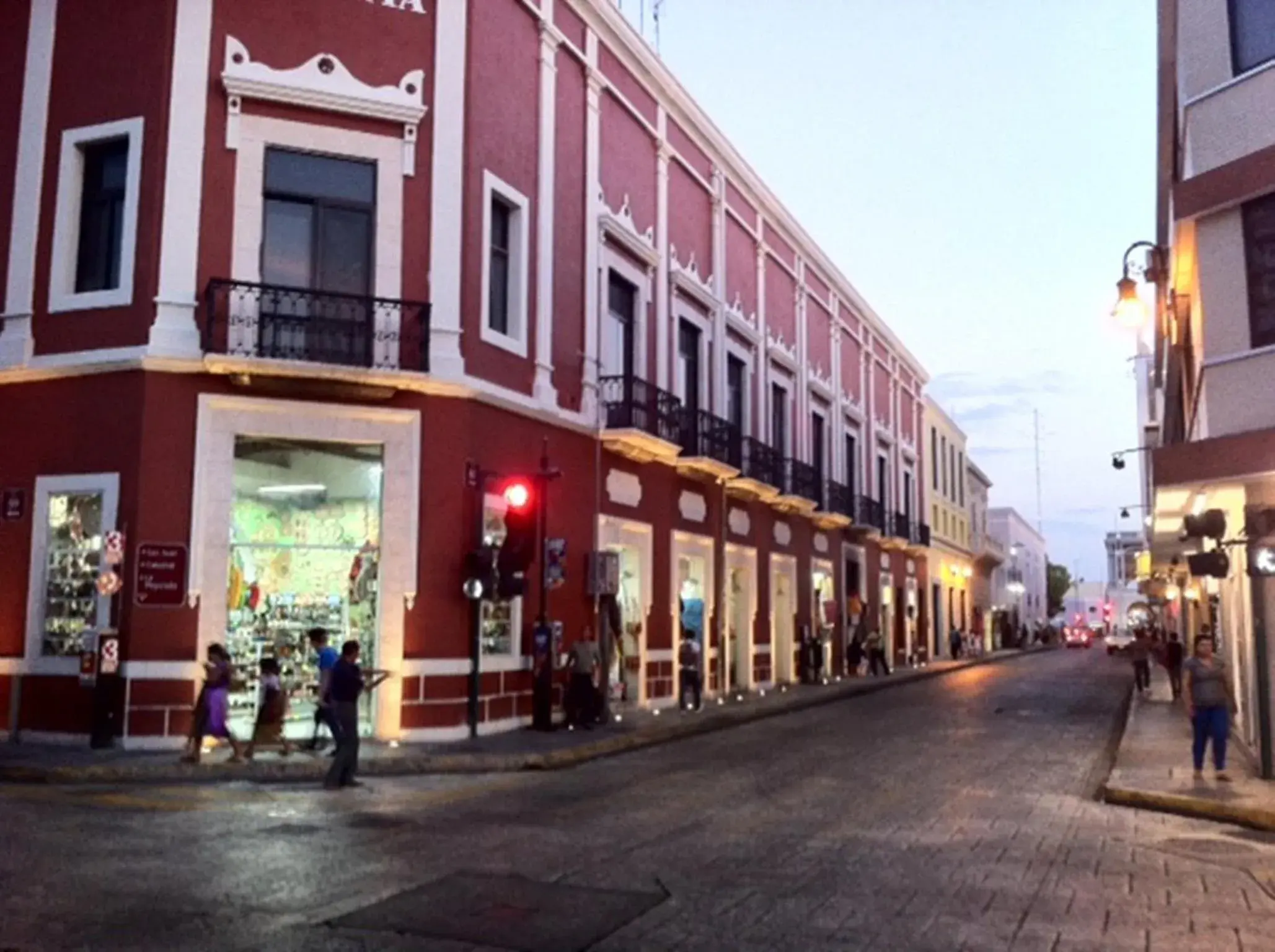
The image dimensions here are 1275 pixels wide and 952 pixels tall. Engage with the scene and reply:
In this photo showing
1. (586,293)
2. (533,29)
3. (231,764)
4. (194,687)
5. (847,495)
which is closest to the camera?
(231,764)

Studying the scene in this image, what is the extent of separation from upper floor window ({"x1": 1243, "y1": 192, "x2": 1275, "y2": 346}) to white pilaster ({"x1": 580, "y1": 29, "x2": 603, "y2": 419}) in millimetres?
11044

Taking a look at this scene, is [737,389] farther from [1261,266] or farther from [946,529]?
[946,529]

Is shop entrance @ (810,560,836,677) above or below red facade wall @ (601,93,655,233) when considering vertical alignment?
below

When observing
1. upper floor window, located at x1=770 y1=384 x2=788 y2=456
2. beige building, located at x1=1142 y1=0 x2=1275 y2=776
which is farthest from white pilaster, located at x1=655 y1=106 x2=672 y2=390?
beige building, located at x1=1142 y1=0 x2=1275 y2=776

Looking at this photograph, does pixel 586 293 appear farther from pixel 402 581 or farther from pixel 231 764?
pixel 231 764

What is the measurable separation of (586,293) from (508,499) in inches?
250

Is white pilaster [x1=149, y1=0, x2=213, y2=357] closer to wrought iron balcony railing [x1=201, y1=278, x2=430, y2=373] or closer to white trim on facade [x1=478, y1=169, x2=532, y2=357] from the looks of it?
wrought iron balcony railing [x1=201, y1=278, x2=430, y2=373]

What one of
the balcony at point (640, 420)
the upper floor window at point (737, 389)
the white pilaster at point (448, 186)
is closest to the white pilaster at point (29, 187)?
the white pilaster at point (448, 186)

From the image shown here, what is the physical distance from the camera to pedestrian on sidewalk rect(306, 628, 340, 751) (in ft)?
44.5

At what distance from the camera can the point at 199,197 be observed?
1605cm

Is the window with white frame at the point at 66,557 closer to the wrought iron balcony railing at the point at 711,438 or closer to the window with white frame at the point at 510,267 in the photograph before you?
the window with white frame at the point at 510,267

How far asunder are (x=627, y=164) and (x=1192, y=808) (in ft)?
51.5

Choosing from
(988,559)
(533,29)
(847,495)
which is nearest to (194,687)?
(533,29)

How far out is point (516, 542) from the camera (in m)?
15.9
